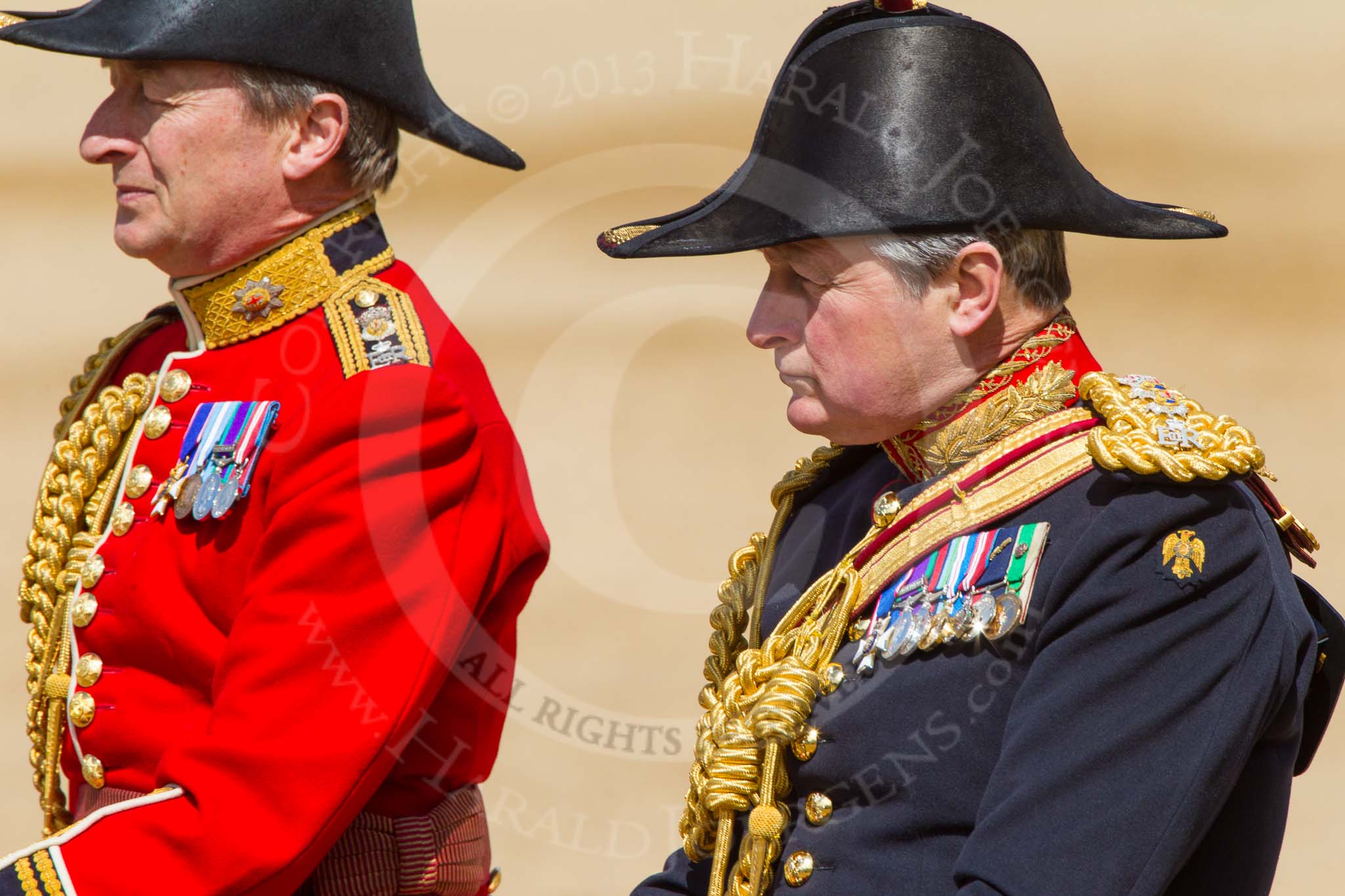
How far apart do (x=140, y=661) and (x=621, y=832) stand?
2.61 metres

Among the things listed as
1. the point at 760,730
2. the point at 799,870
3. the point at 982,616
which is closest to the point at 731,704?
the point at 760,730

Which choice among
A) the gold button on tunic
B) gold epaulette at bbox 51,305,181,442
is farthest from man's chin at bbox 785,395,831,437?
gold epaulette at bbox 51,305,181,442

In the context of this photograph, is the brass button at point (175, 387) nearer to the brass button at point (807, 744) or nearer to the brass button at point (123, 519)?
the brass button at point (123, 519)

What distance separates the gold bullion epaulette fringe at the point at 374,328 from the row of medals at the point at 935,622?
799mm

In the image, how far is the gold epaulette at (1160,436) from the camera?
6.93 ft

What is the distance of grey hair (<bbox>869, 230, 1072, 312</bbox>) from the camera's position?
88.4 inches

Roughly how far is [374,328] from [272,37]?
18.0 inches

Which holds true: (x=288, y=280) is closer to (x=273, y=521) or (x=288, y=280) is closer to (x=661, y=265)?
(x=273, y=521)

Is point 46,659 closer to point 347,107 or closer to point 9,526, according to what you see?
point 347,107

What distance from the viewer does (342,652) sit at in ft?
8.13

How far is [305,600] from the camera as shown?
2.47 meters

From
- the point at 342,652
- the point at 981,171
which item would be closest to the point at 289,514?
the point at 342,652

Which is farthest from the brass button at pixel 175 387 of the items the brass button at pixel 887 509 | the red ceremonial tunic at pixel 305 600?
the brass button at pixel 887 509

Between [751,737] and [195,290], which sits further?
[195,290]
